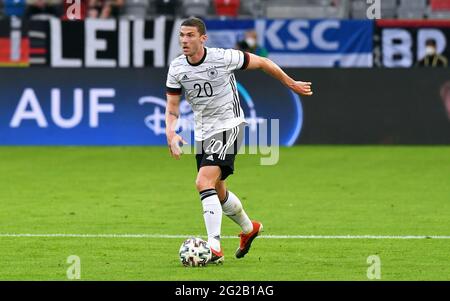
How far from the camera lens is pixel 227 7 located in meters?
29.7

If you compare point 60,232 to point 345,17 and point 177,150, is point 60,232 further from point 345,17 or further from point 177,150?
point 345,17

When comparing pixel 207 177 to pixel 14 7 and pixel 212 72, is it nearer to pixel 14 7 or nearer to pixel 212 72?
pixel 212 72

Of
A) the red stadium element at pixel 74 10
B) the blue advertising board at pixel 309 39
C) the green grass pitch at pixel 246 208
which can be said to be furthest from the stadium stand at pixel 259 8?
the green grass pitch at pixel 246 208

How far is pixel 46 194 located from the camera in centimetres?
1723

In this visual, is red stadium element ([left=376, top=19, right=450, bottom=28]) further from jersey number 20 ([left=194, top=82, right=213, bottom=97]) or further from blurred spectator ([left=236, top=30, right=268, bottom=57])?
jersey number 20 ([left=194, top=82, right=213, bottom=97])

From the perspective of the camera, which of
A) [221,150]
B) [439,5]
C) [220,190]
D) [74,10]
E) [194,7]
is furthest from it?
[194,7]

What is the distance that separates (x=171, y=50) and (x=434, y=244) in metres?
15.0

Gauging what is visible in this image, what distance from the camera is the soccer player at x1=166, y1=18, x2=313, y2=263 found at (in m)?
11.4

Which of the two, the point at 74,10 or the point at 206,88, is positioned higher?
the point at 206,88

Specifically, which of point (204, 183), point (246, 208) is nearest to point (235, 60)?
point (204, 183)

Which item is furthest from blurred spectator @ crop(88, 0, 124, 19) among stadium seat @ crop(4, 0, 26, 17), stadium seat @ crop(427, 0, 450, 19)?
stadium seat @ crop(427, 0, 450, 19)

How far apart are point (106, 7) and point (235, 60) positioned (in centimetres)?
1764

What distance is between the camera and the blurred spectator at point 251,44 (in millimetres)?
26250
